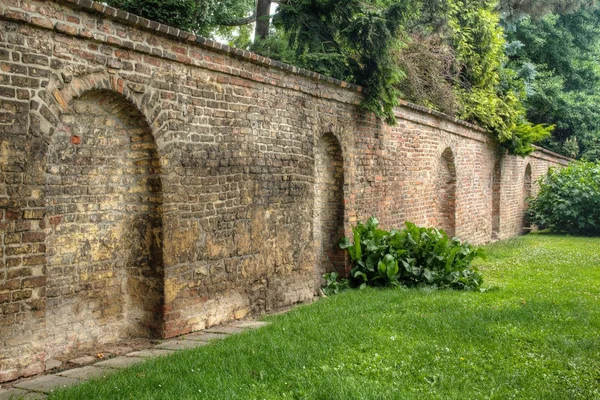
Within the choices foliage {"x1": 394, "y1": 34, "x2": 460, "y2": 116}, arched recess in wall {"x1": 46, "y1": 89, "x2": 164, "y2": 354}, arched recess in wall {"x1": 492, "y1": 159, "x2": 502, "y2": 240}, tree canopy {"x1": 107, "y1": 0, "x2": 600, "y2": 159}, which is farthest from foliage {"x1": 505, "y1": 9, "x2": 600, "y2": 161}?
arched recess in wall {"x1": 46, "y1": 89, "x2": 164, "y2": 354}

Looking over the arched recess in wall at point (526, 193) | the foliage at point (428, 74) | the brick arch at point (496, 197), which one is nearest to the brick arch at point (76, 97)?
the foliage at point (428, 74)

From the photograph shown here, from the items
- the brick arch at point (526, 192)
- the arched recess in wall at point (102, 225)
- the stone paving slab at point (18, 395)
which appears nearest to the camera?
the stone paving slab at point (18, 395)

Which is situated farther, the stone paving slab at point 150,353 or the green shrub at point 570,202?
the green shrub at point 570,202

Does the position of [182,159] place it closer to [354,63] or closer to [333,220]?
[333,220]

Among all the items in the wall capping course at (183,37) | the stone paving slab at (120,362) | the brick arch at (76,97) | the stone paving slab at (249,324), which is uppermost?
the wall capping course at (183,37)

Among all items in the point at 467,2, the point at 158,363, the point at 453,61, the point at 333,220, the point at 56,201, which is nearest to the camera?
the point at 158,363

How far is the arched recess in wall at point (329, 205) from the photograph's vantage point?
984 centimetres

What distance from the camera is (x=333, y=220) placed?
33.2 feet

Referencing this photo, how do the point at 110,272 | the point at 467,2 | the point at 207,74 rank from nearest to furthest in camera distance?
the point at 110,272 → the point at 207,74 → the point at 467,2

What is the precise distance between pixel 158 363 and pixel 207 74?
3.32m

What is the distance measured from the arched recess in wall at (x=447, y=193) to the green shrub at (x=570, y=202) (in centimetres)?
798

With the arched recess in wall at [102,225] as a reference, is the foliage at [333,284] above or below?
below

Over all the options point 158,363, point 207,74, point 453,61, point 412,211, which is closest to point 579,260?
point 412,211

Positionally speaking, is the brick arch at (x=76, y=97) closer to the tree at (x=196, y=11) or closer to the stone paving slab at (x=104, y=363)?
the tree at (x=196, y=11)
